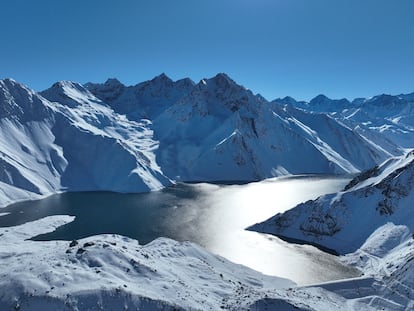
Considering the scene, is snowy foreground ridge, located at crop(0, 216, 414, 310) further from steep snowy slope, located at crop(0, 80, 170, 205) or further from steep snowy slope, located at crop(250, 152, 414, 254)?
steep snowy slope, located at crop(0, 80, 170, 205)

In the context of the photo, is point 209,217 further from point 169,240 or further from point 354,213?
point 354,213

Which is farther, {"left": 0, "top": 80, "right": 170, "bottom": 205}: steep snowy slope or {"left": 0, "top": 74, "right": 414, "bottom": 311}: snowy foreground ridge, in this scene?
{"left": 0, "top": 80, "right": 170, "bottom": 205}: steep snowy slope

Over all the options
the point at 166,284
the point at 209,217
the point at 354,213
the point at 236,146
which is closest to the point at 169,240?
the point at 166,284

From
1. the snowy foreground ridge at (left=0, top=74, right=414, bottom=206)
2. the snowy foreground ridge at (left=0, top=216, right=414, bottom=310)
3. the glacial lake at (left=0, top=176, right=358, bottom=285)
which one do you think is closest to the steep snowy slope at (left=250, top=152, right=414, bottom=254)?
the glacial lake at (left=0, top=176, right=358, bottom=285)

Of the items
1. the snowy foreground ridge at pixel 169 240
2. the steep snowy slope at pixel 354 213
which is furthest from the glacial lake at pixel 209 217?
the snowy foreground ridge at pixel 169 240

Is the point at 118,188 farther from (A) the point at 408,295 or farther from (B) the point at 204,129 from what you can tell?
(A) the point at 408,295
